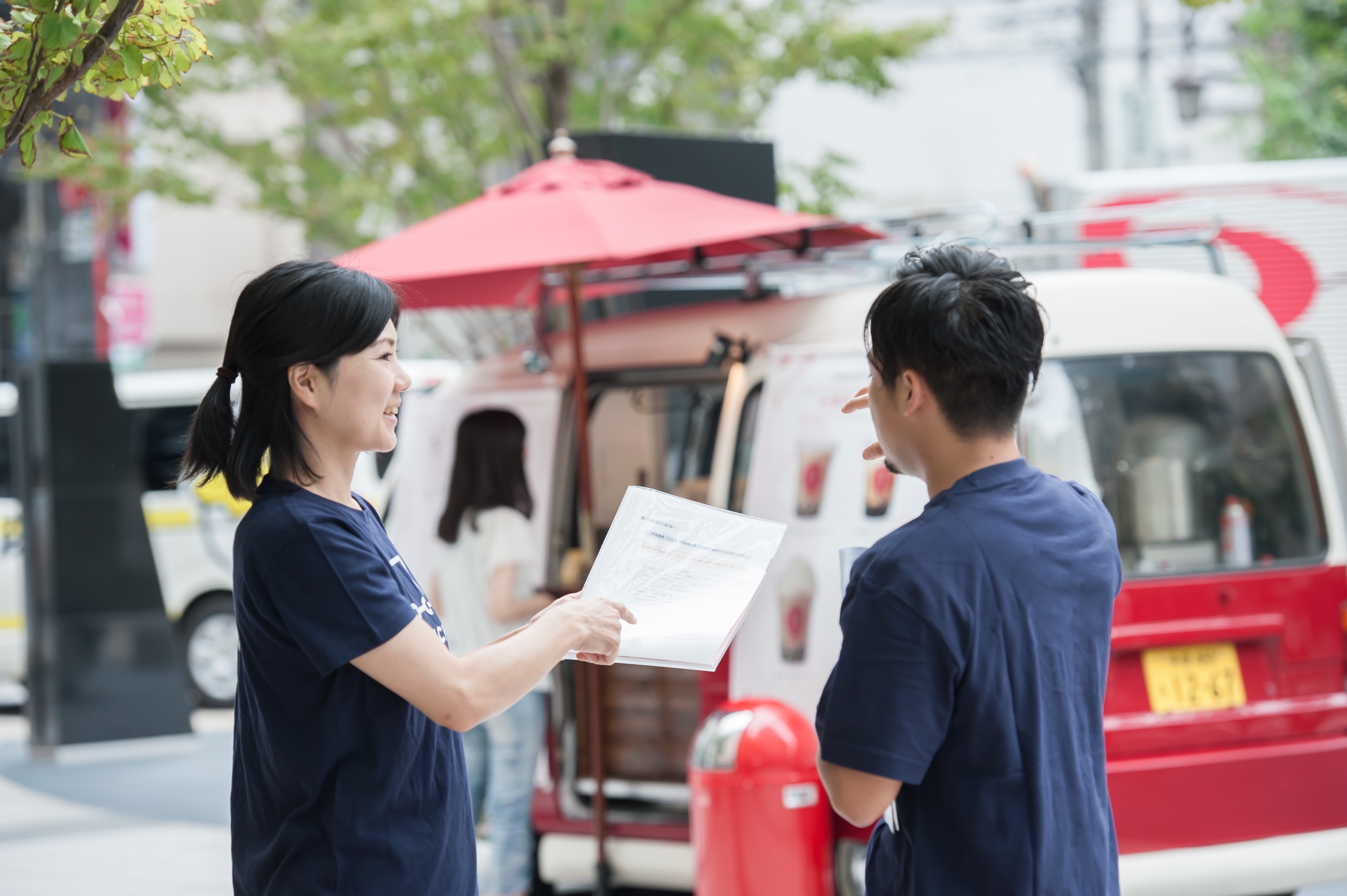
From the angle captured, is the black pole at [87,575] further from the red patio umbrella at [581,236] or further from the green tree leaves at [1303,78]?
the green tree leaves at [1303,78]

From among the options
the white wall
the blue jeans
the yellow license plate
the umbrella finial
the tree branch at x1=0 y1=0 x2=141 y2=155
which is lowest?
the blue jeans

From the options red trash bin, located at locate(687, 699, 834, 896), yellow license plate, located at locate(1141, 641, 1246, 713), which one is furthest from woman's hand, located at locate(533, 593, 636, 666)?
yellow license plate, located at locate(1141, 641, 1246, 713)

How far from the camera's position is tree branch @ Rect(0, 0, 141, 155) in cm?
213

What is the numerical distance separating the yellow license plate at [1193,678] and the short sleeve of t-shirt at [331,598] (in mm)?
2939

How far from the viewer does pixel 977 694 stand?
1801mm

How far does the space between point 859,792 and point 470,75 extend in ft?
27.8

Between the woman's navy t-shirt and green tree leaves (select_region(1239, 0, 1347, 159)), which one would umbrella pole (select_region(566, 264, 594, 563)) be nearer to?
the woman's navy t-shirt

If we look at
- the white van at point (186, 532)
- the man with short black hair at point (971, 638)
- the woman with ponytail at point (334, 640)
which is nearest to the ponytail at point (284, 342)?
the woman with ponytail at point (334, 640)

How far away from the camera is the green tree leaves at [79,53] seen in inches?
81.5

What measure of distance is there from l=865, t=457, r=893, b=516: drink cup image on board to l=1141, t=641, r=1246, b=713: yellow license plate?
89cm

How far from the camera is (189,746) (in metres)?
9.10

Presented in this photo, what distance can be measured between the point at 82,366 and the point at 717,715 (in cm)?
656

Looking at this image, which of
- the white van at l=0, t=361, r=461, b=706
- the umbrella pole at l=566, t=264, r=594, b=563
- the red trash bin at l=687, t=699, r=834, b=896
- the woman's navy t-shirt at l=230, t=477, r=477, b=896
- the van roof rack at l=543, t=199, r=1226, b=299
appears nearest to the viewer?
the woman's navy t-shirt at l=230, t=477, r=477, b=896

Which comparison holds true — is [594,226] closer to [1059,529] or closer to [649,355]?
[649,355]
